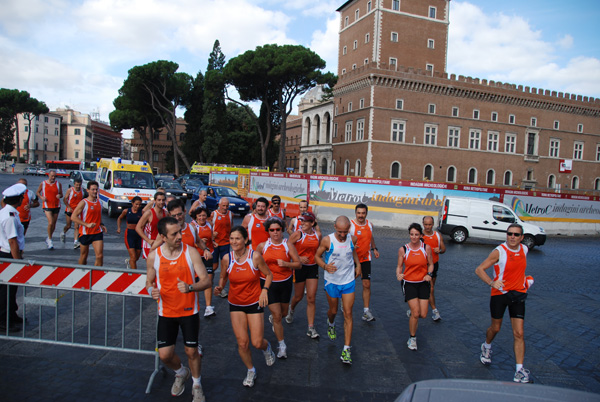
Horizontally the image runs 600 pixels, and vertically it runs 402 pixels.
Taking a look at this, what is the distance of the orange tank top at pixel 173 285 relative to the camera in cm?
395

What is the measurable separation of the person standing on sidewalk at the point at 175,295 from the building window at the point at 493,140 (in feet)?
175

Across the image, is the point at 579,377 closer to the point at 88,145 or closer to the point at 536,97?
the point at 536,97

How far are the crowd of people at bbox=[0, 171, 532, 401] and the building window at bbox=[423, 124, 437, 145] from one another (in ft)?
145

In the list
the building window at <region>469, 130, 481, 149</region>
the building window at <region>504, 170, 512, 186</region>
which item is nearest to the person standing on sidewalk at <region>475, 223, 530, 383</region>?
the building window at <region>469, 130, 481, 149</region>

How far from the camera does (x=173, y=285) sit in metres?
3.94

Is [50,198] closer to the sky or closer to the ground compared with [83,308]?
closer to the sky

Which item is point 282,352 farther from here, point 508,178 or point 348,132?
point 508,178

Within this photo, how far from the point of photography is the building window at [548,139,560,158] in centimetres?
5419

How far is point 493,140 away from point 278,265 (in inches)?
2071

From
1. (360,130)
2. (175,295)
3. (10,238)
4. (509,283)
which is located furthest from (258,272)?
(360,130)

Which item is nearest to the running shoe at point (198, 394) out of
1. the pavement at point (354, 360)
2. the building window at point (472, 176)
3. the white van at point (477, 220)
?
the pavement at point (354, 360)

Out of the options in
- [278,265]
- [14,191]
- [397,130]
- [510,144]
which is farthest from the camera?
[510,144]

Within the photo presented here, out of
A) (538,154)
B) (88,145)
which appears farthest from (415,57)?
(88,145)

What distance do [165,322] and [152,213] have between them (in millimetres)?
3337
